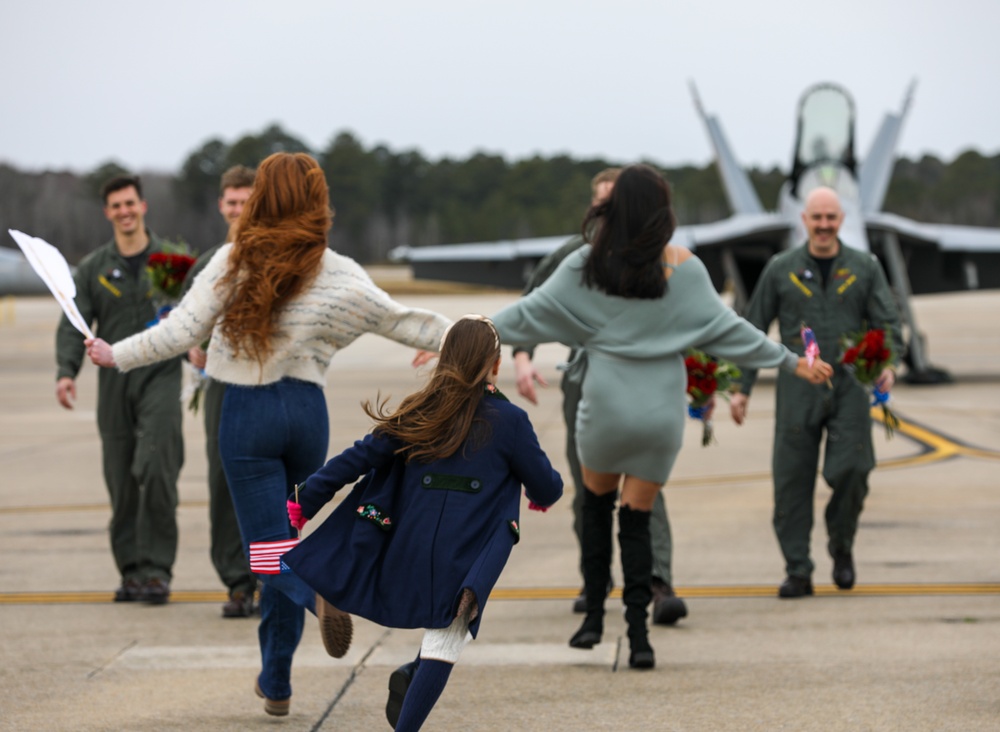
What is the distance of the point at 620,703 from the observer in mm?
4586

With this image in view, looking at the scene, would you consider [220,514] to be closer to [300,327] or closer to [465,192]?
[300,327]

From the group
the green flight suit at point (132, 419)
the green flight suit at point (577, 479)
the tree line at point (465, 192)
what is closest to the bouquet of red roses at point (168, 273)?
the green flight suit at point (132, 419)

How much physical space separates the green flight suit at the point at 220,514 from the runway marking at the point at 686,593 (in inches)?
14.9

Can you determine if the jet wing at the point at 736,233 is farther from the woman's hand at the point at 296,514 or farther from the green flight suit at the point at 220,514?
the woman's hand at the point at 296,514

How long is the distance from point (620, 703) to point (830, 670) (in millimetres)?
930

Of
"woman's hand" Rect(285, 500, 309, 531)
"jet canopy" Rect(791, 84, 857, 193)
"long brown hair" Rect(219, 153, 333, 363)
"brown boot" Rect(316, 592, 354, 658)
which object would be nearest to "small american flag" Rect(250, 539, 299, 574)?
"brown boot" Rect(316, 592, 354, 658)

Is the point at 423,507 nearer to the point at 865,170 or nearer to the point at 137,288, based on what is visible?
the point at 137,288

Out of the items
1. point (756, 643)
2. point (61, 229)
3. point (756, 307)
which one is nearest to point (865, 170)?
point (756, 307)

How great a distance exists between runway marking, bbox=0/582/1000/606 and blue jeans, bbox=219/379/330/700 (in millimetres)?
2209

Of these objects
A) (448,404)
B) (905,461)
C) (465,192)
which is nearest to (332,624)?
(448,404)

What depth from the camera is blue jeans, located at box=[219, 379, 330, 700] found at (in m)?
4.33

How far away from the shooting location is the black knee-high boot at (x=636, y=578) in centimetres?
507

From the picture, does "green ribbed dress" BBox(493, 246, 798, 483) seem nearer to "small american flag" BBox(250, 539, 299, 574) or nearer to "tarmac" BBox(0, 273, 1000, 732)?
"tarmac" BBox(0, 273, 1000, 732)

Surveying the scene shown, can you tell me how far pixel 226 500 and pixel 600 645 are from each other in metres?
2.00
